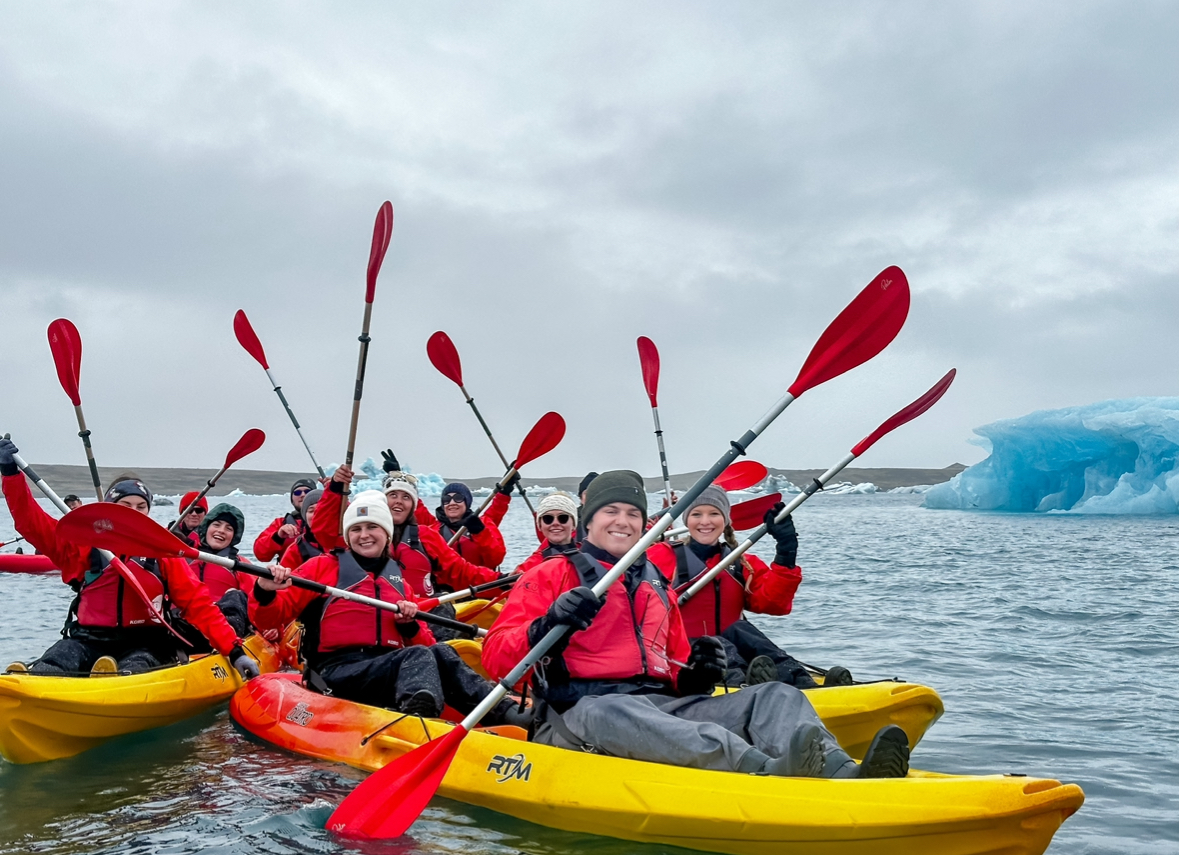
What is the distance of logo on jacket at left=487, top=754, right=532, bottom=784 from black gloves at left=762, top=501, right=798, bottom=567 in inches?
72.2

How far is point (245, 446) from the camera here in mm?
8117

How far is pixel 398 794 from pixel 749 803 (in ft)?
4.38

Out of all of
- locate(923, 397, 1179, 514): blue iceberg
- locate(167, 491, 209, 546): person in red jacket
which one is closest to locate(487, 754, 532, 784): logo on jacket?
locate(167, 491, 209, 546): person in red jacket

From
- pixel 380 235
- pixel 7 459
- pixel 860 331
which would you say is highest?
pixel 380 235

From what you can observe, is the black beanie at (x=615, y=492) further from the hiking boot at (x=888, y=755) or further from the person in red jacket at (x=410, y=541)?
the person in red jacket at (x=410, y=541)

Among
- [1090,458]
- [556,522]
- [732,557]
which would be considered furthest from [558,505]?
[1090,458]

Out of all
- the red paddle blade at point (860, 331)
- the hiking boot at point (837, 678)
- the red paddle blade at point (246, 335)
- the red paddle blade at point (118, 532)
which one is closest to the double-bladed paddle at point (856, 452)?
the hiking boot at point (837, 678)

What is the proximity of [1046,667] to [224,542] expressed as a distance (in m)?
6.41

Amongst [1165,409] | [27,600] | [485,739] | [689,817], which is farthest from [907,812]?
[1165,409]

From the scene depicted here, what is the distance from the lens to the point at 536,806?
375 cm

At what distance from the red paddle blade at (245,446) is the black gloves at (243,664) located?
90.3 inches

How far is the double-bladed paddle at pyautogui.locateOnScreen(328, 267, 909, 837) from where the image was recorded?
370 centimetres

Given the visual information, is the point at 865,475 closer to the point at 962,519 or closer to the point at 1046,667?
the point at 962,519

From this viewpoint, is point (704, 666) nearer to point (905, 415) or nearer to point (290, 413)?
point (905, 415)
